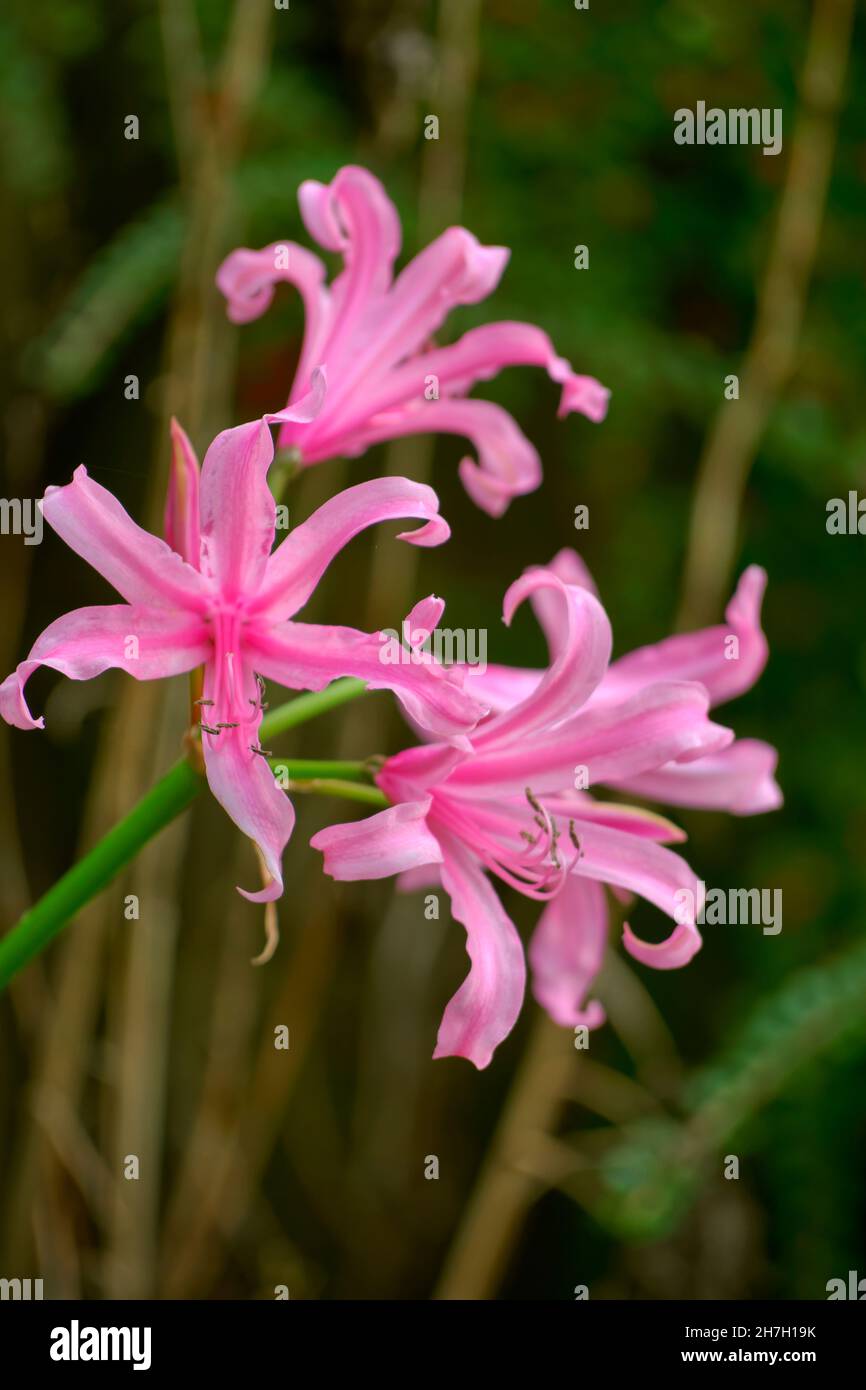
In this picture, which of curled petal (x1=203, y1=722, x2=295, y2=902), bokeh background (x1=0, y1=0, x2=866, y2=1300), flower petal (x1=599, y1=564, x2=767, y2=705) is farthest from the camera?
bokeh background (x1=0, y1=0, x2=866, y2=1300)

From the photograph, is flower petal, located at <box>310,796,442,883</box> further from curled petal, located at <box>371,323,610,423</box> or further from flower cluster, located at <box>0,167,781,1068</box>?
curled petal, located at <box>371,323,610,423</box>

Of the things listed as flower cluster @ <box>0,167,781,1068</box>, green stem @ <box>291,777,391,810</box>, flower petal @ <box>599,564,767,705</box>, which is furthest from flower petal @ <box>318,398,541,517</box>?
green stem @ <box>291,777,391,810</box>

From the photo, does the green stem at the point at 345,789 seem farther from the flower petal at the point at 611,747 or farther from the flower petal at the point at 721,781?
the flower petal at the point at 721,781

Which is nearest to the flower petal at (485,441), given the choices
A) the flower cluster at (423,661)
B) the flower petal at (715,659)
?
the flower cluster at (423,661)

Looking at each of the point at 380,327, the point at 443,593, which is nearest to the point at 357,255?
the point at 380,327

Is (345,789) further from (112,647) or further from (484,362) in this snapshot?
(484,362)
